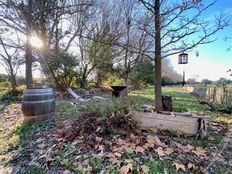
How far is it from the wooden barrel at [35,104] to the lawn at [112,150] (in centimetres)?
88

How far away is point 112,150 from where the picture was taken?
8.77ft

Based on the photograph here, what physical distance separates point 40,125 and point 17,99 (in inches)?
199

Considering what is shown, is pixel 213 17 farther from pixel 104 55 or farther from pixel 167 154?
pixel 104 55

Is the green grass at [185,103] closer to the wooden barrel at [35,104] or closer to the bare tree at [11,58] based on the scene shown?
the wooden barrel at [35,104]

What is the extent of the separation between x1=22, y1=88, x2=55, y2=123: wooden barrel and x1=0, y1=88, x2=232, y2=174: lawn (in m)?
0.88

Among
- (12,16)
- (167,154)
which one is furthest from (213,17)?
(12,16)

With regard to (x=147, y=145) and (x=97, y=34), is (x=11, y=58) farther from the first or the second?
(x=147, y=145)

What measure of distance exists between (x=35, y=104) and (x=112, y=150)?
256 cm

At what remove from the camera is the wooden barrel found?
441 cm

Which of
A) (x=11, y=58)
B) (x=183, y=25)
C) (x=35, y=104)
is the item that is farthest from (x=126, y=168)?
(x=11, y=58)

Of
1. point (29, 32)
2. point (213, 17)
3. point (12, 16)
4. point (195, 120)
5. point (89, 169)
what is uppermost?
point (12, 16)

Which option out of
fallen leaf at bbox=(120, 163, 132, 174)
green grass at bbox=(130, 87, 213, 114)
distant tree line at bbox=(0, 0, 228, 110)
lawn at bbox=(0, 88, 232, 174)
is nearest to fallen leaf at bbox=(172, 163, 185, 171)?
lawn at bbox=(0, 88, 232, 174)

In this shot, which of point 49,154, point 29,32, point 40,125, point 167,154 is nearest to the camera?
point 167,154

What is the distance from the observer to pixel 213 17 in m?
4.63
